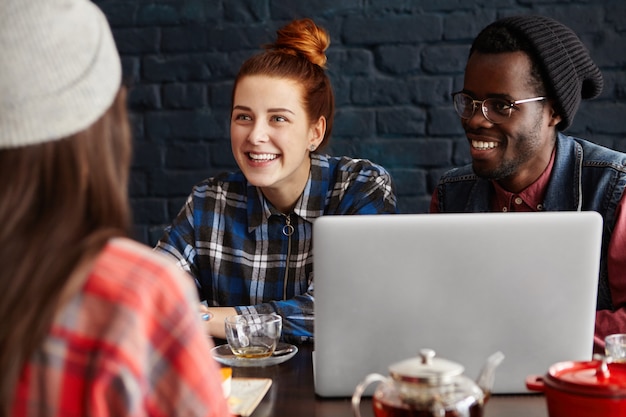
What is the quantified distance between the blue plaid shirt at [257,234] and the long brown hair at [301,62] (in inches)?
8.2

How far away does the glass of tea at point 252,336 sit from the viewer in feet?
4.73

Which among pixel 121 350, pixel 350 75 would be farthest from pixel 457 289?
pixel 350 75

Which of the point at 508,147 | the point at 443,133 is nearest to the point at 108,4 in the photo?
the point at 443,133

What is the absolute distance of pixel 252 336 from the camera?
1.45 m

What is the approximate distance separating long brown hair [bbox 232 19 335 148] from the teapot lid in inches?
50.6

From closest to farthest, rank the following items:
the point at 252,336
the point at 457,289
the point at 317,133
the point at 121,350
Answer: the point at 121,350 < the point at 457,289 < the point at 252,336 < the point at 317,133

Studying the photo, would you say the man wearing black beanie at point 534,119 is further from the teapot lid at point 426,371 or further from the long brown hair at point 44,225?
the long brown hair at point 44,225

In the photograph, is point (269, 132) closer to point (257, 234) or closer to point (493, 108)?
point (257, 234)

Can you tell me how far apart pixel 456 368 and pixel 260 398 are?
15.5 inches

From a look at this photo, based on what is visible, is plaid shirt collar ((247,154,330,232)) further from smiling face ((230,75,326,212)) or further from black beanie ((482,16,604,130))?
black beanie ((482,16,604,130))

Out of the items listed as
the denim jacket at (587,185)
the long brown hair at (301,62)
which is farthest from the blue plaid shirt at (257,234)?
the denim jacket at (587,185)

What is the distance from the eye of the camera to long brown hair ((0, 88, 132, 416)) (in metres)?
0.66

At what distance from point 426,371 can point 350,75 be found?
1.73m

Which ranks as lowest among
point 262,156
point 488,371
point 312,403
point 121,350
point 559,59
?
point 312,403
